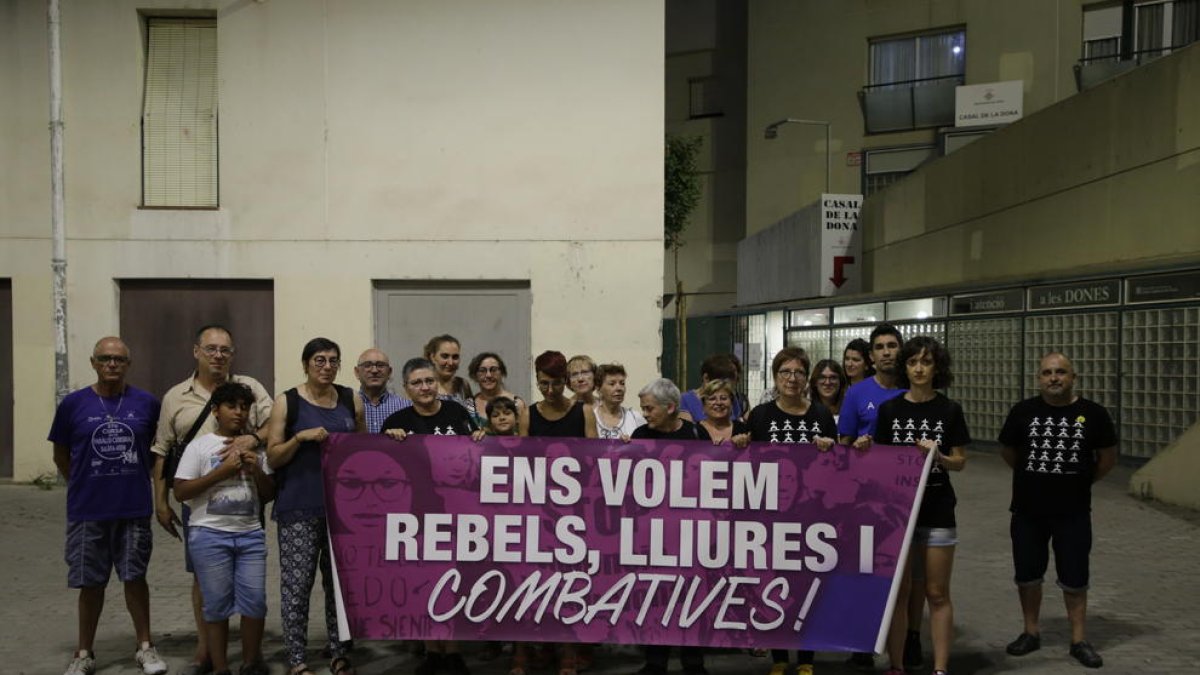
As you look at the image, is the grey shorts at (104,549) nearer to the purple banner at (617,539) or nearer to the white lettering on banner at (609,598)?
the purple banner at (617,539)

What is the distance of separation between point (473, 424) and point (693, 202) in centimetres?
2473

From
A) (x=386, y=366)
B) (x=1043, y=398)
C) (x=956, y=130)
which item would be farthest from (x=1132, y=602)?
(x=956, y=130)

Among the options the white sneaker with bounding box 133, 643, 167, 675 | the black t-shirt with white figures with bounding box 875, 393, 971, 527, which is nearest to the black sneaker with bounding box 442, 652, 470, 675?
the white sneaker with bounding box 133, 643, 167, 675

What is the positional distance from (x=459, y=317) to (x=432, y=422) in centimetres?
612

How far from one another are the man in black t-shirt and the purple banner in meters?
0.95

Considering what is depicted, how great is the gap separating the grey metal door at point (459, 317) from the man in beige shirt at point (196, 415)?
6.08m

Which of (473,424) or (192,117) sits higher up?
(192,117)

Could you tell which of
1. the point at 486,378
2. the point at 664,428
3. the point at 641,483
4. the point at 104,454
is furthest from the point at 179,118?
the point at 641,483

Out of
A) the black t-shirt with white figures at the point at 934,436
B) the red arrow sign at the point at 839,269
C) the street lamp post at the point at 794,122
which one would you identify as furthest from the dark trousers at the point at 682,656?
the street lamp post at the point at 794,122

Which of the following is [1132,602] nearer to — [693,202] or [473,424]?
[473,424]

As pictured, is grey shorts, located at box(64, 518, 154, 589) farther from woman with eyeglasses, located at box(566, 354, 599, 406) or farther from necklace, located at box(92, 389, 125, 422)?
woman with eyeglasses, located at box(566, 354, 599, 406)

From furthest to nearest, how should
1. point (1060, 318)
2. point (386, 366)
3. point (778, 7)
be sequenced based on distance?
point (778, 7) → point (1060, 318) → point (386, 366)

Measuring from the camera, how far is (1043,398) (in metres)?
5.75

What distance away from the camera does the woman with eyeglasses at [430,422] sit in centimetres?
541
